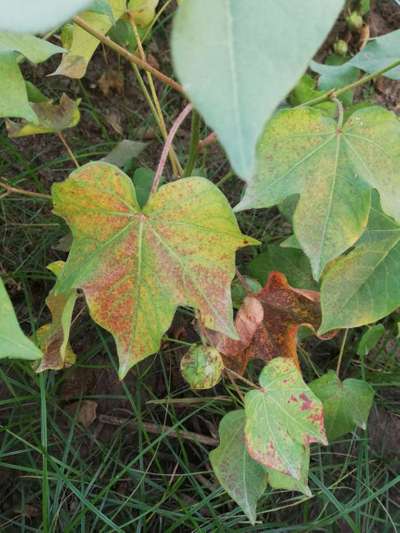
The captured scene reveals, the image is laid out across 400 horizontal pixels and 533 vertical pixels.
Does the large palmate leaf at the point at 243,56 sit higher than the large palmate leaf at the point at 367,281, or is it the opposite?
the large palmate leaf at the point at 243,56

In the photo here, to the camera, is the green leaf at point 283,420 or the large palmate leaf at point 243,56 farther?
the green leaf at point 283,420

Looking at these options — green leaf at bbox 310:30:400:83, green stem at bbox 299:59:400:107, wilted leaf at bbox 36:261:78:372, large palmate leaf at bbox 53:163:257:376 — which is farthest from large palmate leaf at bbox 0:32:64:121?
green leaf at bbox 310:30:400:83

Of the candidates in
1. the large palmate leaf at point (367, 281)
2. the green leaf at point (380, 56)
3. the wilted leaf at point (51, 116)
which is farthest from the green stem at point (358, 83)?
the wilted leaf at point (51, 116)

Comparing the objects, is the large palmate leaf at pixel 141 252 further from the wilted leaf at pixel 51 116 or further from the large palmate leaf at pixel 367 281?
the wilted leaf at pixel 51 116

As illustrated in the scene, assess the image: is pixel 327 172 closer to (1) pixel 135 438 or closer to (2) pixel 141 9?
(2) pixel 141 9

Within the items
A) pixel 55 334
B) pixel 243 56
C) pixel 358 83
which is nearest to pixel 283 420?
pixel 55 334

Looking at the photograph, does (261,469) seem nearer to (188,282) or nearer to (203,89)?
(188,282)

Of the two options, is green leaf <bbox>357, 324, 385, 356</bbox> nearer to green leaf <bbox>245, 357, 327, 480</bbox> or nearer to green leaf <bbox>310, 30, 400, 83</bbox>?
green leaf <bbox>245, 357, 327, 480</bbox>

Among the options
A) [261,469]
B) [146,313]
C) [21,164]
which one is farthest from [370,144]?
[21,164]
